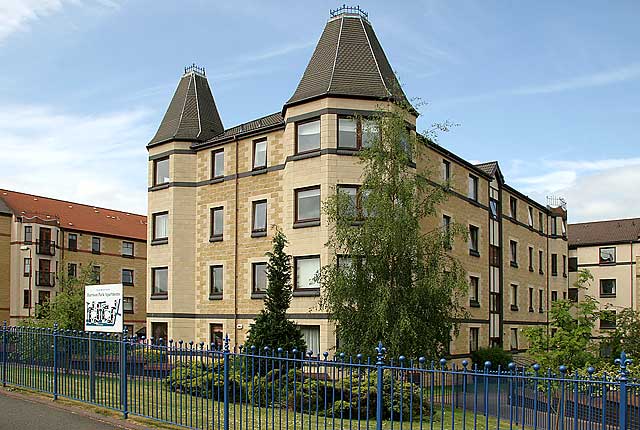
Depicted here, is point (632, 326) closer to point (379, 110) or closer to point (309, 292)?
point (309, 292)

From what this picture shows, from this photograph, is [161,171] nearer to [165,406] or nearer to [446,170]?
[446,170]

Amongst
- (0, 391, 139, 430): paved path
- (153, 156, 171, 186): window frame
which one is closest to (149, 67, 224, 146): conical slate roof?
(153, 156, 171, 186): window frame

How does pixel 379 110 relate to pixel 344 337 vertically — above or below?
above

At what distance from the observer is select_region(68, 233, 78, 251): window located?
62406 mm

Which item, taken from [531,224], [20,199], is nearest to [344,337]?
[531,224]

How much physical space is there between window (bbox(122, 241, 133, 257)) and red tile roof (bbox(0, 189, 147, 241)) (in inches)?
27.4

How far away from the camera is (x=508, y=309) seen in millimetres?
41344

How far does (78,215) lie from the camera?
2611 inches

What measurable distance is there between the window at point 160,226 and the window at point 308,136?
930cm

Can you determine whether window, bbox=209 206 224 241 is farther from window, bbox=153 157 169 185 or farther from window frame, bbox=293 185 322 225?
window frame, bbox=293 185 322 225

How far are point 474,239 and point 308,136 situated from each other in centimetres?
1301

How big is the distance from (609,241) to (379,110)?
165 ft

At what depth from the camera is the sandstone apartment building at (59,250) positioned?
58125 mm

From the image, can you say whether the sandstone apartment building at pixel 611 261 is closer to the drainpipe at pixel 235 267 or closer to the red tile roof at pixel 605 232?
the red tile roof at pixel 605 232
